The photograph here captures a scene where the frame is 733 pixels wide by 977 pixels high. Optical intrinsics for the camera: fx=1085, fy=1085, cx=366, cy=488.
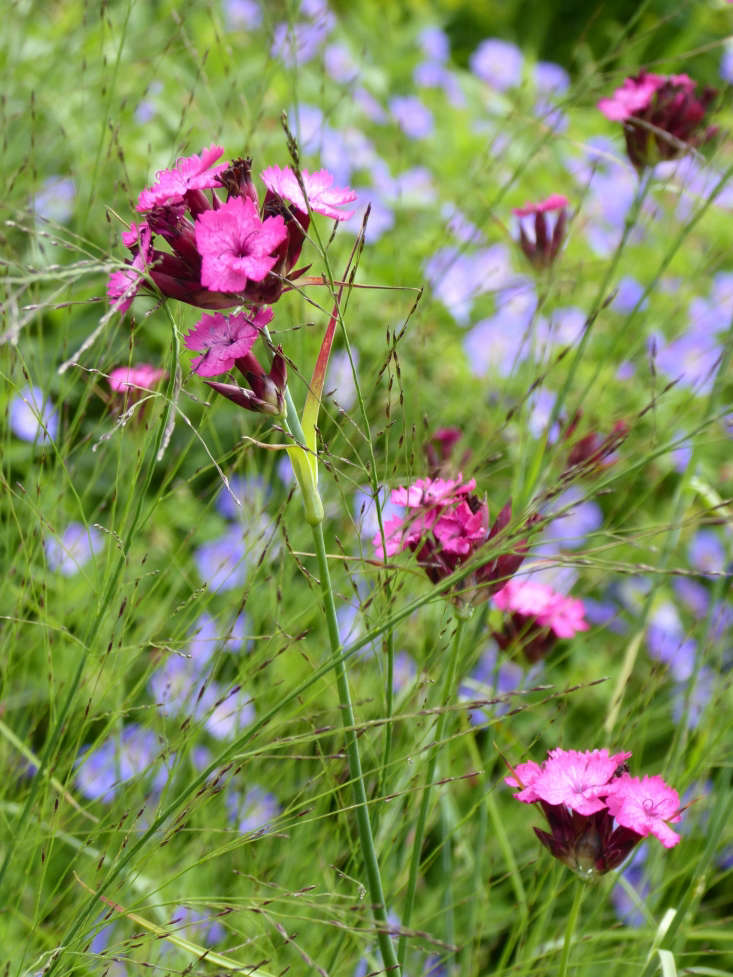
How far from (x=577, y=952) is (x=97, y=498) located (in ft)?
3.26

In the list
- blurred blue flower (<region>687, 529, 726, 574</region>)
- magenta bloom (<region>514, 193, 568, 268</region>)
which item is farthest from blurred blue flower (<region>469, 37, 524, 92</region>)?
magenta bloom (<region>514, 193, 568, 268</region>)

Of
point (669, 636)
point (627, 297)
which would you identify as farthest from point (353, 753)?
point (627, 297)

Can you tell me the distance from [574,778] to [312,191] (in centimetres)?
34

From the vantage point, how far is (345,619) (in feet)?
3.88

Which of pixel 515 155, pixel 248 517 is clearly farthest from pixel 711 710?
pixel 515 155

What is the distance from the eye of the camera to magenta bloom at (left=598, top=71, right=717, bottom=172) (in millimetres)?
913

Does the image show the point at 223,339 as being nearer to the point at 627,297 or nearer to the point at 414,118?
the point at 627,297

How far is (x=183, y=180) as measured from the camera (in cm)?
53

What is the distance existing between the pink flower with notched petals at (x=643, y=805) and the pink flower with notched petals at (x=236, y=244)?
315mm

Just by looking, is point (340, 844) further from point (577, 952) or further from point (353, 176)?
point (353, 176)

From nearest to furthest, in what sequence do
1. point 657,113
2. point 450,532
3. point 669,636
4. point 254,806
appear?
point 450,532 < point 254,806 < point 657,113 < point 669,636

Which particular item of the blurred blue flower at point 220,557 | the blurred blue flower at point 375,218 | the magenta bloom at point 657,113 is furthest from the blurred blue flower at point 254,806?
the blurred blue flower at point 375,218

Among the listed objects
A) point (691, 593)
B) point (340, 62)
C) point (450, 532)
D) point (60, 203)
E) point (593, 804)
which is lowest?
point (593, 804)

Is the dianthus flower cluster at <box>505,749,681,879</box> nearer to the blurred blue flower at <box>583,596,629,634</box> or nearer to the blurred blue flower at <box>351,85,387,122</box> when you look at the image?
the blurred blue flower at <box>583,596,629,634</box>
